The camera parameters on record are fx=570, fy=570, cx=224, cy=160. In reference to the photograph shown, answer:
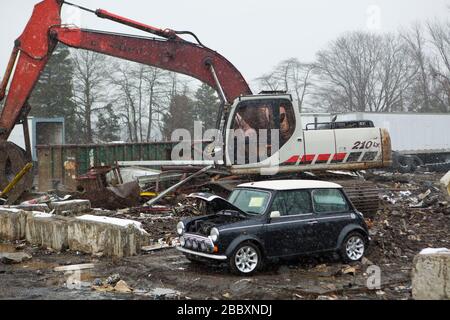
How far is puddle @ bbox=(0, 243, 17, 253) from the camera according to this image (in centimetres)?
1178

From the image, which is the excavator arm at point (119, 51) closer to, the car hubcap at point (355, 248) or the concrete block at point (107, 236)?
the concrete block at point (107, 236)

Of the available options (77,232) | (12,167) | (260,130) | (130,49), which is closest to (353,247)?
(260,130)

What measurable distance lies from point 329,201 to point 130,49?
8.43 m

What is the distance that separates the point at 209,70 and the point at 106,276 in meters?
8.36

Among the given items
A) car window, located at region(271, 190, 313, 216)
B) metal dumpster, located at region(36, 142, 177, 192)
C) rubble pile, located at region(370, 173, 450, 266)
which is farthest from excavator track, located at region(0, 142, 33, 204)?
rubble pile, located at region(370, 173, 450, 266)

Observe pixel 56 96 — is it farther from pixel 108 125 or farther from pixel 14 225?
pixel 14 225

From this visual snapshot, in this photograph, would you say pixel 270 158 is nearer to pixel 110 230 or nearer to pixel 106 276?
pixel 110 230

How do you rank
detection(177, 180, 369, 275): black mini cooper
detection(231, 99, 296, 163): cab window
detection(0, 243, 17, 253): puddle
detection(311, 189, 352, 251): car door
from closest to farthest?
1. detection(177, 180, 369, 275): black mini cooper
2. detection(311, 189, 352, 251): car door
3. detection(0, 243, 17, 253): puddle
4. detection(231, 99, 296, 163): cab window

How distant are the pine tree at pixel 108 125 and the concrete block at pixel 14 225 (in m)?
40.4

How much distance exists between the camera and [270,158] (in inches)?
520

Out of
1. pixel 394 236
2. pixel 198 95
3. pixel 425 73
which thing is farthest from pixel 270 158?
pixel 425 73

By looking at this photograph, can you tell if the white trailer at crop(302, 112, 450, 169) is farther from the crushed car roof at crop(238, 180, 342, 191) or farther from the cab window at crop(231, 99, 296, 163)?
the crushed car roof at crop(238, 180, 342, 191)

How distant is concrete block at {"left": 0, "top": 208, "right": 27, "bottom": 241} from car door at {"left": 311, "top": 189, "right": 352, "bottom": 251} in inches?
267

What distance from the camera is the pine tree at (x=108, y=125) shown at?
52844mm
